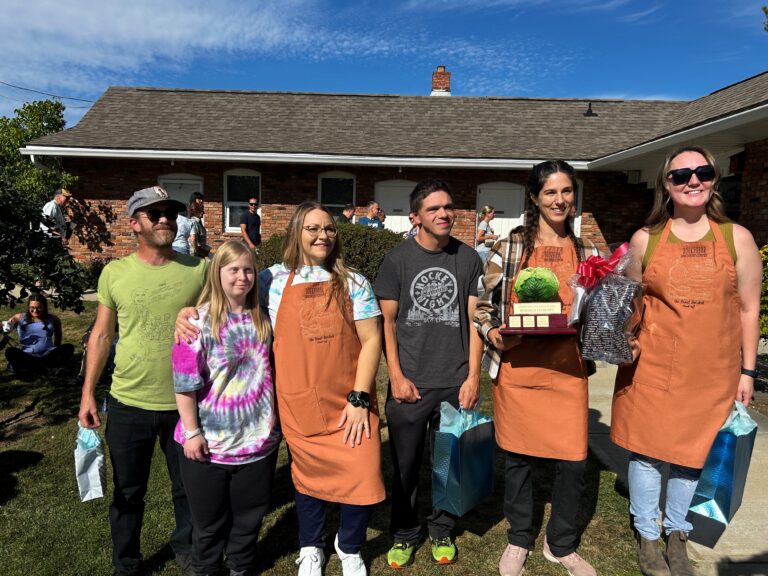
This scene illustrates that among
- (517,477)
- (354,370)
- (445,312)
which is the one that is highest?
(445,312)

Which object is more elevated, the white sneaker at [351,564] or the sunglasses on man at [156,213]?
the sunglasses on man at [156,213]

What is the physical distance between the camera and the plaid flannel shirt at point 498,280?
8.55 feet

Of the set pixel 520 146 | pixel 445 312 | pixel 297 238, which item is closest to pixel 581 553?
pixel 445 312

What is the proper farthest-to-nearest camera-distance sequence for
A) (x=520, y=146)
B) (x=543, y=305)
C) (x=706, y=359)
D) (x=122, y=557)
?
(x=520, y=146) < (x=122, y=557) < (x=706, y=359) < (x=543, y=305)

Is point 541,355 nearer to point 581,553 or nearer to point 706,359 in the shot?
point 706,359

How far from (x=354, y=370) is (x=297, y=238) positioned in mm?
653

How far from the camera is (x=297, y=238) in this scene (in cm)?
246

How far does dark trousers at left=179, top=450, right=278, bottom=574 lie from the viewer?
7.81 ft

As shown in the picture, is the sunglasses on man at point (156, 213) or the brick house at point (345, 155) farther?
the brick house at point (345, 155)

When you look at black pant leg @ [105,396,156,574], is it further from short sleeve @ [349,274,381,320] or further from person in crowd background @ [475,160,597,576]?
person in crowd background @ [475,160,597,576]

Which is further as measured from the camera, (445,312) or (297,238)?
(445,312)

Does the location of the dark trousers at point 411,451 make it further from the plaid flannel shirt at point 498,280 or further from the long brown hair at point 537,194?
the long brown hair at point 537,194

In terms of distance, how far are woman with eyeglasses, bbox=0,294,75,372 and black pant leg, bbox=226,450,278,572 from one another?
4700 millimetres

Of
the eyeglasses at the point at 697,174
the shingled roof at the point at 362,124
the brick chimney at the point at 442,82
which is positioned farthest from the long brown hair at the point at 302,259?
the brick chimney at the point at 442,82
